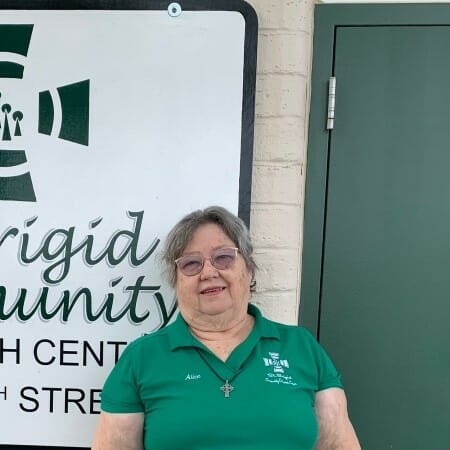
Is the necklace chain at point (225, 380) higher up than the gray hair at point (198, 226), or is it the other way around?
the gray hair at point (198, 226)

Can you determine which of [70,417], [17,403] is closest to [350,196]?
[70,417]

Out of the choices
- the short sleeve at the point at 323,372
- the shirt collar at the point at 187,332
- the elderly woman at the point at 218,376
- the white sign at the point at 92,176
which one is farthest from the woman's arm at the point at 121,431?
the short sleeve at the point at 323,372

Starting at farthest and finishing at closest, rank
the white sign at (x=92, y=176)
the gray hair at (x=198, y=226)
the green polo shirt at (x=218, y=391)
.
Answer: the white sign at (x=92, y=176) → the gray hair at (x=198, y=226) → the green polo shirt at (x=218, y=391)

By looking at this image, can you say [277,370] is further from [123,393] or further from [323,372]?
[123,393]

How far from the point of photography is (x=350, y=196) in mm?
1449

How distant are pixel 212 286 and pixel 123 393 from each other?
0.32m

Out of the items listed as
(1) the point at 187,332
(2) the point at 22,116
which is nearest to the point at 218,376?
(1) the point at 187,332

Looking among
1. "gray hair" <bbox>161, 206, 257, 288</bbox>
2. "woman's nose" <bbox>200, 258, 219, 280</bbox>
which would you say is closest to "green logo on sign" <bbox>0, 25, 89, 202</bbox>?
"gray hair" <bbox>161, 206, 257, 288</bbox>

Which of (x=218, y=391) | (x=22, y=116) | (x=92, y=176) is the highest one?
(x=22, y=116)

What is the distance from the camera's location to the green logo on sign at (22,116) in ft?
4.65

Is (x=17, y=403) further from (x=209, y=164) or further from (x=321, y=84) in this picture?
(x=321, y=84)

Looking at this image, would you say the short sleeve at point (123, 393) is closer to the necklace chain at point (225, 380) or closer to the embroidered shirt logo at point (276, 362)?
the necklace chain at point (225, 380)

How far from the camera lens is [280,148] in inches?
55.6

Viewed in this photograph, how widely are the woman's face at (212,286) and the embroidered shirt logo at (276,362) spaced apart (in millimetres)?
121
